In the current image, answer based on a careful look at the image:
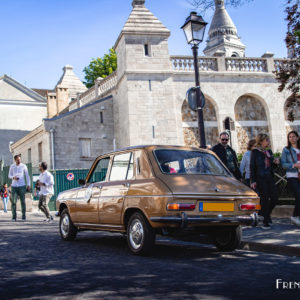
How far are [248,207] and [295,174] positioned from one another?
301 cm

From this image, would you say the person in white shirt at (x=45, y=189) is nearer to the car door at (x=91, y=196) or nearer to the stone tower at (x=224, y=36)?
the car door at (x=91, y=196)

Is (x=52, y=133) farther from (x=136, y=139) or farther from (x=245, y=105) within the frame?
(x=245, y=105)

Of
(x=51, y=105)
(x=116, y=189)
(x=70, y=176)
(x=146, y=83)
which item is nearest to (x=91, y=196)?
(x=116, y=189)

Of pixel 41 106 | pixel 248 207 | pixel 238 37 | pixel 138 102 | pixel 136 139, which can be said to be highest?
pixel 238 37

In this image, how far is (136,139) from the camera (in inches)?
980

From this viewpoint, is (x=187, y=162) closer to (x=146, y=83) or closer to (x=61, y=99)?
(x=146, y=83)

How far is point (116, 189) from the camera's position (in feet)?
22.7

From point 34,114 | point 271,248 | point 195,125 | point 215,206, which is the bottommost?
point 271,248

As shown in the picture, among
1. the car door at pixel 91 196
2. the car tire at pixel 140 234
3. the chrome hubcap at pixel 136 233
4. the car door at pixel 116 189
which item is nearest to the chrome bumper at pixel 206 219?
the car tire at pixel 140 234

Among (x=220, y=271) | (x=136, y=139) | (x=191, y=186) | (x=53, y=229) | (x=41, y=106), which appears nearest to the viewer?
(x=220, y=271)

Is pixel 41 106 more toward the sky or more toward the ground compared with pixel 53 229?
more toward the sky

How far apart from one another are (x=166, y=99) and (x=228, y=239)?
63.7 feet

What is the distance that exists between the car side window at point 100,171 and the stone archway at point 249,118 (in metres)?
21.1

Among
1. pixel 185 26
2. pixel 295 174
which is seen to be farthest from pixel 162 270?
pixel 185 26
